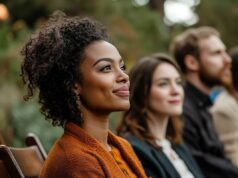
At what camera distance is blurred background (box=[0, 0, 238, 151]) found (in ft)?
24.4

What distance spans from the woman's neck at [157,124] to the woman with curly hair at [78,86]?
4.26 feet

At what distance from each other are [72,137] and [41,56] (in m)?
0.37

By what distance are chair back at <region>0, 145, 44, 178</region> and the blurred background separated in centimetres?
366

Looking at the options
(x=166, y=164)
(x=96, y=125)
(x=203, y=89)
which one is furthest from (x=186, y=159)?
(x=96, y=125)

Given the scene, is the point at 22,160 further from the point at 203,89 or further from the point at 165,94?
the point at 203,89

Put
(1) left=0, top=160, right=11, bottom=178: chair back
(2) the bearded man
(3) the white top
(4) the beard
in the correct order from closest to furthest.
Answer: (1) left=0, top=160, right=11, bottom=178: chair back < (3) the white top < (2) the bearded man < (4) the beard

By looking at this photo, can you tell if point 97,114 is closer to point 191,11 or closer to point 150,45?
point 150,45

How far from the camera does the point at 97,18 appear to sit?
11.4m

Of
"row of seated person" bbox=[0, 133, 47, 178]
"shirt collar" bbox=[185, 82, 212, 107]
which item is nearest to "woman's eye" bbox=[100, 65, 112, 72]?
"row of seated person" bbox=[0, 133, 47, 178]

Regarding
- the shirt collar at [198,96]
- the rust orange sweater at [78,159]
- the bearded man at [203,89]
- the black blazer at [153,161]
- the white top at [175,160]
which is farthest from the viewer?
the shirt collar at [198,96]

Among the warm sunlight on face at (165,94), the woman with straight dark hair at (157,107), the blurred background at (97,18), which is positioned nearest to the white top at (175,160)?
the woman with straight dark hair at (157,107)

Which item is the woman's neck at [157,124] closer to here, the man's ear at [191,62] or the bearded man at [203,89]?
the bearded man at [203,89]

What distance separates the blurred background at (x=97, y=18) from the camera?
7426 mm

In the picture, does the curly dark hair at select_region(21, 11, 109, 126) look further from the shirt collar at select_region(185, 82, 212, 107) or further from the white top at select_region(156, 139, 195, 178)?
the shirt collar at select_region(185, 82, 212, 107)
